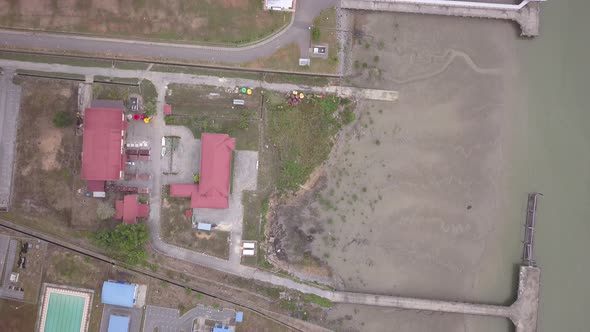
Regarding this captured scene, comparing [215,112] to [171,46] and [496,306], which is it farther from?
[496,306]

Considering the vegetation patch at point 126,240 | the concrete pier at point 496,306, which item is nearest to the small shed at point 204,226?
the vegetation patch at point 126,240

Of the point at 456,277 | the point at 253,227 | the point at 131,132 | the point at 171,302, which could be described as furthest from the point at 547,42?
the point at 171,302

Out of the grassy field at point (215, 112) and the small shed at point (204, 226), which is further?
the grassy field at point (215, 112)

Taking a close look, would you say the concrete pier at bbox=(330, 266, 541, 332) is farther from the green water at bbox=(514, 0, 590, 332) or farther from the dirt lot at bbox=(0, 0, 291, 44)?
the dirt lot at bbox=(0, 0, 291, 44)

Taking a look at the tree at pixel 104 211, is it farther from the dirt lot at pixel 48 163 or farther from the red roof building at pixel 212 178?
the red roof building at pixel 212 178

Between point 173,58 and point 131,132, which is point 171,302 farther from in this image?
point 173,58

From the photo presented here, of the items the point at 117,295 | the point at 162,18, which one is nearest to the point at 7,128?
the point at 162,18
